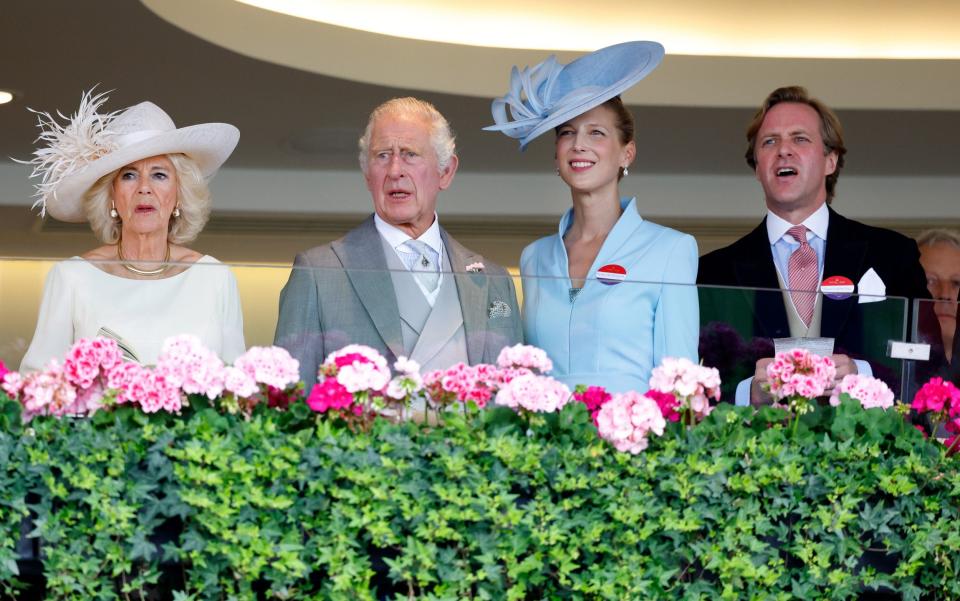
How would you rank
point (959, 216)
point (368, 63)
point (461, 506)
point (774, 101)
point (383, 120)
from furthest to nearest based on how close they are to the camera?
point (959, 216) < point (368, 63) < point (774, 101) < point (383, 120) < point (461, 506)

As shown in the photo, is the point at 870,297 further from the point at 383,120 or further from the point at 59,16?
the point at 59,16

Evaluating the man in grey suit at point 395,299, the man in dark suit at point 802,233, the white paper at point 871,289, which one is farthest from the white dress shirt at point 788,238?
the man in grey suit at point 395,299

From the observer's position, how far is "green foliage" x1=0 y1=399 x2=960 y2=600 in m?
2.54

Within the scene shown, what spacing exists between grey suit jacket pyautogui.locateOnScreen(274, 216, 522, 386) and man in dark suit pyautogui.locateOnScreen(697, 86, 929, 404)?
32.3 inches

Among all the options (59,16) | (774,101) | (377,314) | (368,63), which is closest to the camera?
(377,314)

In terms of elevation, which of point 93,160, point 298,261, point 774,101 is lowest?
point 298,261

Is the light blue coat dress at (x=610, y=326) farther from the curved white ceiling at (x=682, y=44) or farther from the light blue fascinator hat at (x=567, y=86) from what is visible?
the curved white ceiling at (x=682, y=44)

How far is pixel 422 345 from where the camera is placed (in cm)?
305

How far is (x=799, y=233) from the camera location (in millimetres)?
3836

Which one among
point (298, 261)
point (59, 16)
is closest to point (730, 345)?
point (298, 261)

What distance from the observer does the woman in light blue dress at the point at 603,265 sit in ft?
10.1

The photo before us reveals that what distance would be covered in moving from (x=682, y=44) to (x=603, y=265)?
494 cm

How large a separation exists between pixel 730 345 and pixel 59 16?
4.69 meters

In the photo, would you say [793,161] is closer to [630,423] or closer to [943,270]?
[943,270]
